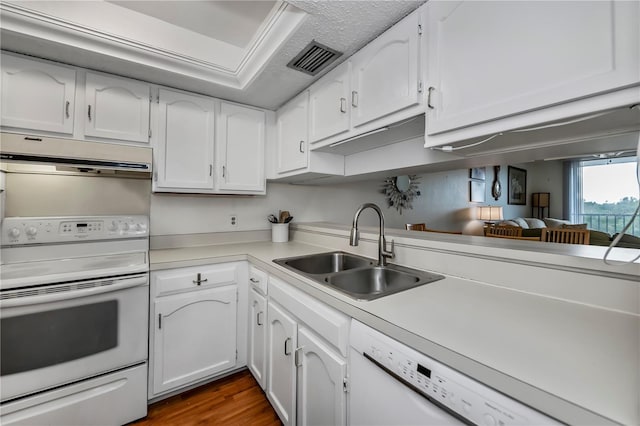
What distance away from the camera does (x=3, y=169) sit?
1.51 m

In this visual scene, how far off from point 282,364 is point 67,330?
1.05 m

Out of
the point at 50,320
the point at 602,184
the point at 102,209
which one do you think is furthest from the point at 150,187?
the point at 602,184

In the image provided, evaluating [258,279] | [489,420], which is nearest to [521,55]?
[489,420]

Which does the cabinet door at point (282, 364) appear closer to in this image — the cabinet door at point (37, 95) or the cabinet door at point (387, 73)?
the cabinet door at point (387, 73)

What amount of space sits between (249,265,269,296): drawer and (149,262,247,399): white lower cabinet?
10 cm

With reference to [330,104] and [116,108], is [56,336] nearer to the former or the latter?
[116,108]

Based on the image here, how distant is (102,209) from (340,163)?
5.81 ft

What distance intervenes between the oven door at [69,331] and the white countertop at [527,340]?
1.08 meters

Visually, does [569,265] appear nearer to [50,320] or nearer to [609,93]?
[609,93]

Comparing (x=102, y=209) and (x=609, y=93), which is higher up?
(x=609, y=93)

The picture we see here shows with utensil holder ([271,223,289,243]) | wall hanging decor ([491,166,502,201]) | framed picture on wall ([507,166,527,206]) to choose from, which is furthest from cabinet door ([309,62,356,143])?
framed picture on wall ([507,166,527,206])

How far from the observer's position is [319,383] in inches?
40.5

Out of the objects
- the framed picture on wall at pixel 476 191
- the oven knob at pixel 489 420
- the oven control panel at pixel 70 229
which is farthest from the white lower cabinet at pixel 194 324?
the framed picture on wall at pixel 476 191

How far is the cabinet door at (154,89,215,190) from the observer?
1829mm
